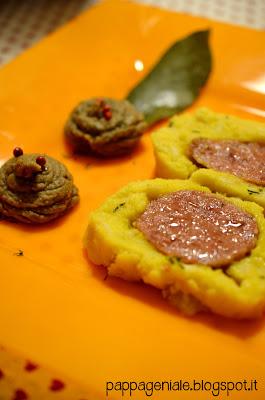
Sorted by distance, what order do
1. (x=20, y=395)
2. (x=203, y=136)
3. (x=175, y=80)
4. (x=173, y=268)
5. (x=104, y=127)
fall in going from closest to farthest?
(x=20, y=395) < (x=173, y=268) < (x=203, y=136) < (x=104, y=127) < (x=175, y=80)

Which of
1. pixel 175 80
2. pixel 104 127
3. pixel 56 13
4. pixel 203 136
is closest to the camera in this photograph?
pixel 203 136

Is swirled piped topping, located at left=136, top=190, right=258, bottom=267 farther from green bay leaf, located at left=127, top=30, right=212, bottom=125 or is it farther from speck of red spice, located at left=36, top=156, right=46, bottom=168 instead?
green bay leaf, located at left=127, top=30, right=212, bottom=125

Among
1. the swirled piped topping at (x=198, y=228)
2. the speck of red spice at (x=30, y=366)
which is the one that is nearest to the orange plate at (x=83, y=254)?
the speck of red spice at (x=30, y=366)

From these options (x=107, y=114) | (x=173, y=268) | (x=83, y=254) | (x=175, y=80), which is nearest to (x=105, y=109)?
(x=107, y=114)

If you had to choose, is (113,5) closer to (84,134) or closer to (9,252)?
(84,134)

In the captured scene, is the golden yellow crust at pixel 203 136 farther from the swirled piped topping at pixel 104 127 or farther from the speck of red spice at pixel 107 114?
the speck of red spice at pixel 107 114

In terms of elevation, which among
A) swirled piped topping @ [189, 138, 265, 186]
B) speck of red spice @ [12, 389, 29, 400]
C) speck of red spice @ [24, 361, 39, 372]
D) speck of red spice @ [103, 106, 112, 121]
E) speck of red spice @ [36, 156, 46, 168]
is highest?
speck of red spice @ [36, 156, 46, 168]

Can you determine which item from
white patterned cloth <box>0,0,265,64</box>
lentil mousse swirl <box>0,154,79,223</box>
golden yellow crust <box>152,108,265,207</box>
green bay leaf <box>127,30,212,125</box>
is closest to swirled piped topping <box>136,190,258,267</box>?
golden yellow crust <box>152,108,265,207</box>

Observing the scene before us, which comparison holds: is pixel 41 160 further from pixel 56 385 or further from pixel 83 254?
pixel 56 385
